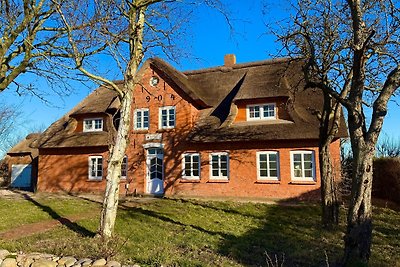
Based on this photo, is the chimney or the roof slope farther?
the chimney

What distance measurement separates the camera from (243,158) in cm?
1775

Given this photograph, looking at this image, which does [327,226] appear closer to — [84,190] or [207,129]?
[207,129]

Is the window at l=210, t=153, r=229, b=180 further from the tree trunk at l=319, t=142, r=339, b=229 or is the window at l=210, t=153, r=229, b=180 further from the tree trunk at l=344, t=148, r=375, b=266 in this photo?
the tree trunk at l=344, t=148, r=375, b=266

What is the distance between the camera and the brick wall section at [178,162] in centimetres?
1684

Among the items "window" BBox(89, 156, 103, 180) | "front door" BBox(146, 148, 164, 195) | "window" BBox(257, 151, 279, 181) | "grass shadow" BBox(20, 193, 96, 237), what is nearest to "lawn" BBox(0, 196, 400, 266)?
"grass shadow" BBox(20, 193, 96, 237)

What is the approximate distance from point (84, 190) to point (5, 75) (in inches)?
421

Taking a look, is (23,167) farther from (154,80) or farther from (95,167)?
(154,80)

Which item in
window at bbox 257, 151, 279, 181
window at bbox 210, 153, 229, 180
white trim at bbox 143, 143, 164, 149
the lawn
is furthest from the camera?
white trim at bbox 143, 143, 164, 149

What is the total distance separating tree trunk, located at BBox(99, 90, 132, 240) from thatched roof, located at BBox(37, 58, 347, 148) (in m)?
7.63

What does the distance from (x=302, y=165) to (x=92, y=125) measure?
1353cm

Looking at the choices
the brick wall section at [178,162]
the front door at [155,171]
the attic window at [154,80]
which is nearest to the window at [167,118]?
the brick wall section at [178,162]

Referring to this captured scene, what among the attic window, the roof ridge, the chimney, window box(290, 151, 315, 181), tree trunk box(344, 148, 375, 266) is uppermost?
the chimney

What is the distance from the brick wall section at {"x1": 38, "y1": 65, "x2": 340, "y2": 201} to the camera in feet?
55.3

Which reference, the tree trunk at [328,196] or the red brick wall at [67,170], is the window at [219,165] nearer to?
the red brick wall at [67,170]
